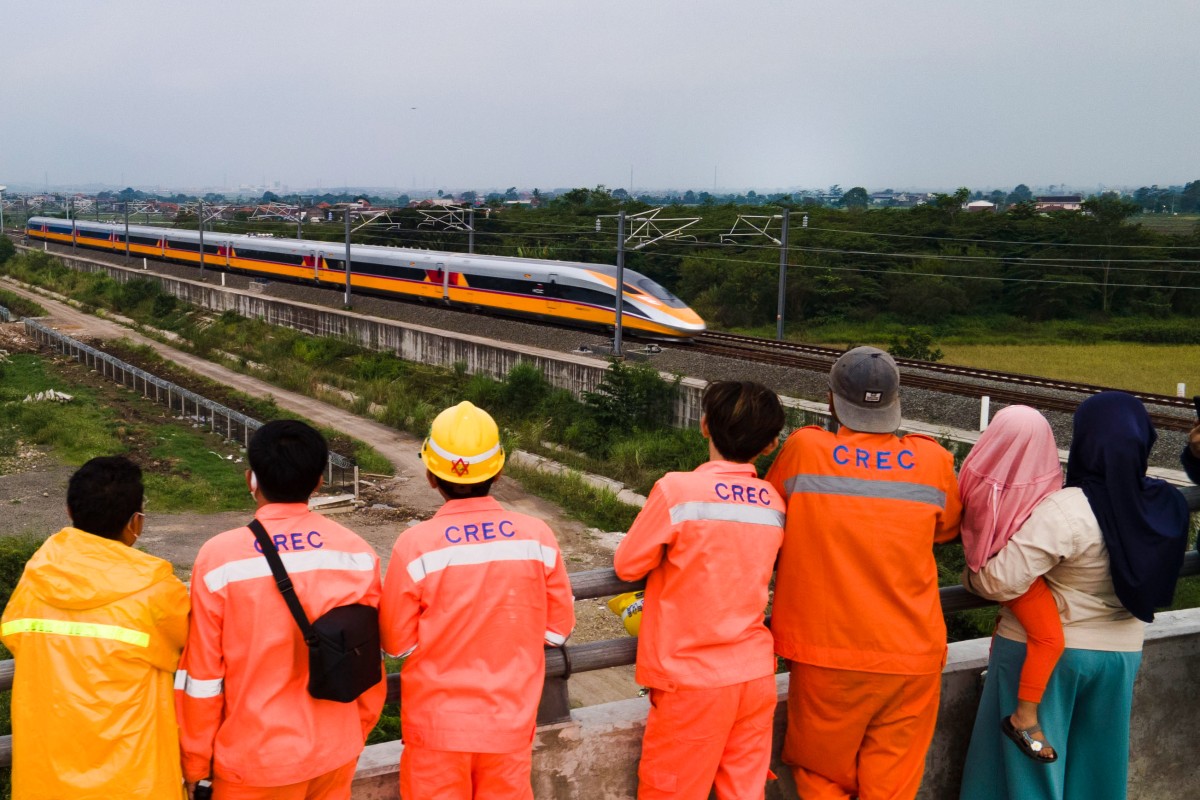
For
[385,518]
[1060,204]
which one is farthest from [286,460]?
[1060,204]

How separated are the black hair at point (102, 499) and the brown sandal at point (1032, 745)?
2665 mm

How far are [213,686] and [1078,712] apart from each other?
104 inches

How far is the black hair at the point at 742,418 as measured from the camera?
311 centimetres

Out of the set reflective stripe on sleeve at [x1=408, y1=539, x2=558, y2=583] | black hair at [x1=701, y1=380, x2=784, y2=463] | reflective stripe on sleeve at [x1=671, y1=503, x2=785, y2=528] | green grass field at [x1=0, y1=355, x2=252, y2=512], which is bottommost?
green grass field at [x1=0, y1=355, x2=252, y2=512]

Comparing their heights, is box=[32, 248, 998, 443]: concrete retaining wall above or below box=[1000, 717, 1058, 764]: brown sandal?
below

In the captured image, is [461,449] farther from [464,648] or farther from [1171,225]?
[1171,225]

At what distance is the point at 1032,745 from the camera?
10.6 ft

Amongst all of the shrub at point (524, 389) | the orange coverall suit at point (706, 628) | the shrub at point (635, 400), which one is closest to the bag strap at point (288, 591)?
the orange coverall suit at point (706, 628)

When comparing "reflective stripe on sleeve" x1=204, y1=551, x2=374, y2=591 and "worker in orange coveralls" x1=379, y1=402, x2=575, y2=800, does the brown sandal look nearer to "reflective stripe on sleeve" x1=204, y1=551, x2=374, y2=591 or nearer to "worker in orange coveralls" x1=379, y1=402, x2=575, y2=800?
"worker in orange coveralls" x1=379, y1=402, x2=575, y2=800

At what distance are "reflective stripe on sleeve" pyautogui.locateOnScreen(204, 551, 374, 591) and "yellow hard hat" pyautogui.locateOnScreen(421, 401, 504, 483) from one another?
323 mm

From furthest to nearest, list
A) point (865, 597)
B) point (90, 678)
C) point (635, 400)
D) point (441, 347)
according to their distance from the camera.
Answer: point (441, 347)
point (635, 400)
point (865, 597)
point (90, 678)

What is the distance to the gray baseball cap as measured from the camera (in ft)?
10.4

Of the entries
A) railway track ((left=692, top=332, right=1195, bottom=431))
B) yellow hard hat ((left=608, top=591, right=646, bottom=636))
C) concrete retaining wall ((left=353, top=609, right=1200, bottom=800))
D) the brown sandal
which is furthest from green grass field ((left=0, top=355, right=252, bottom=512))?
the brown sandal

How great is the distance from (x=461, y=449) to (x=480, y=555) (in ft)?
0.98
